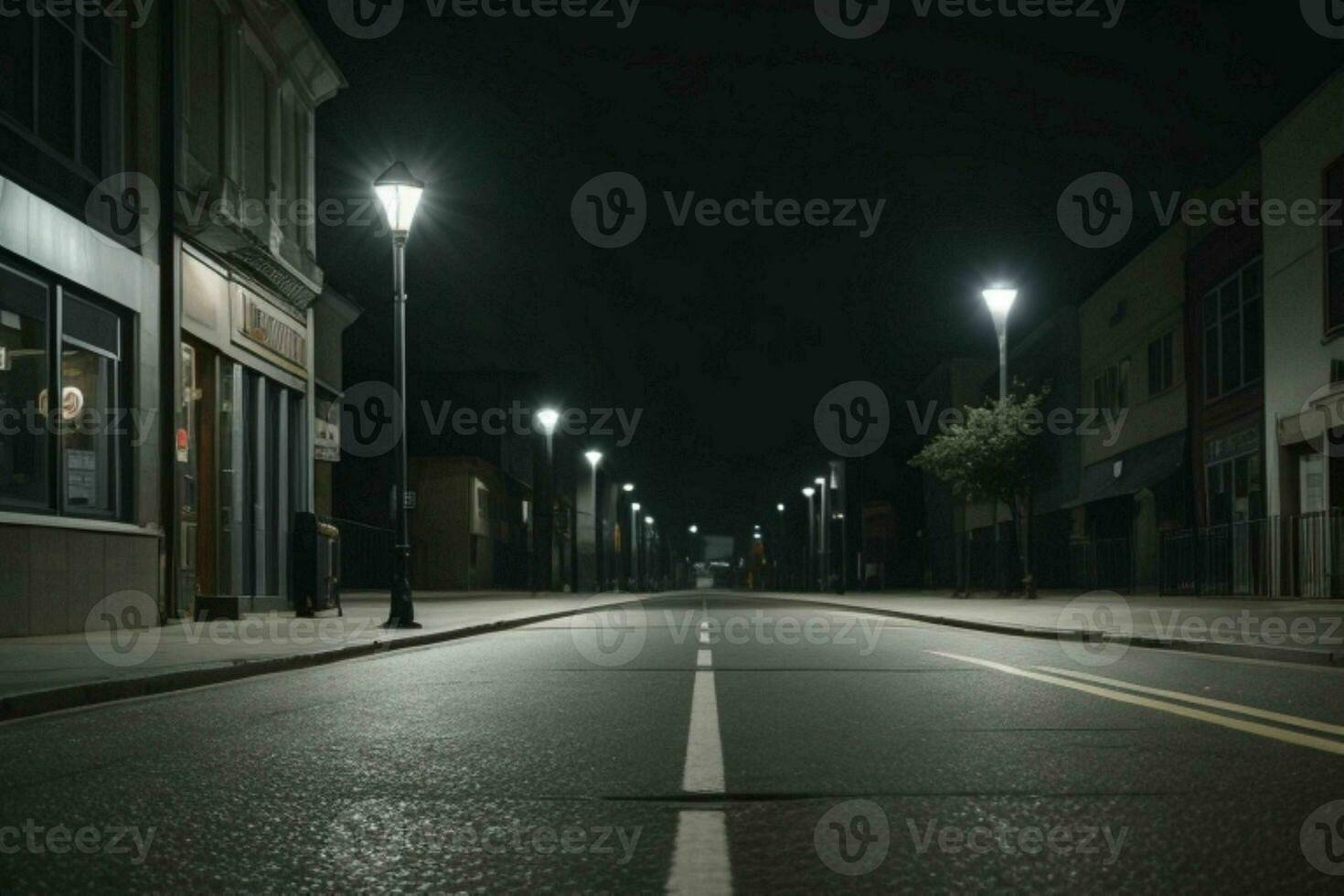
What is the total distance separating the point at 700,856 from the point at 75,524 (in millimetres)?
14910

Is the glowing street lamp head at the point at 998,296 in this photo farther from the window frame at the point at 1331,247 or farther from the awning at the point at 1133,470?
the awning at the point at 1133,470

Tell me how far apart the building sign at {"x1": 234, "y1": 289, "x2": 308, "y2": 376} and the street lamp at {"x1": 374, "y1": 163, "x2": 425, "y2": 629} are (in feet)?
17.7

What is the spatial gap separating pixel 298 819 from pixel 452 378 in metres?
83.8

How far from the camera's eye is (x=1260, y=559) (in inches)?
1180

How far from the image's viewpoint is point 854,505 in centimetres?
10169

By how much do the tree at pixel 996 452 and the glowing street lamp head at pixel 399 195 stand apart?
65.3 ft

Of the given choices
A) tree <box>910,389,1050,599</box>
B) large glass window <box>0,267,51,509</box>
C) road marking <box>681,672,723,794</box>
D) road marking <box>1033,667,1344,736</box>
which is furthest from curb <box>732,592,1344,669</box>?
tree <box>910,389,1050,599</box>

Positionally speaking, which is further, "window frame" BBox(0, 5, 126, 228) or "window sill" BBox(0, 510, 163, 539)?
"window frame" BBox(0, 5, 126, 228)

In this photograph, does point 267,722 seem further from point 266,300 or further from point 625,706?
point 266,300

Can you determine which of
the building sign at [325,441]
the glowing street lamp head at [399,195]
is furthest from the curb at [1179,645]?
the building sign at [325,441]

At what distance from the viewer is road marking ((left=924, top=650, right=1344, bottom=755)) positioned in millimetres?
7004

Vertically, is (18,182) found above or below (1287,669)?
above

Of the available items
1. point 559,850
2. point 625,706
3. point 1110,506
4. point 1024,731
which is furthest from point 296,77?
point 1110,506

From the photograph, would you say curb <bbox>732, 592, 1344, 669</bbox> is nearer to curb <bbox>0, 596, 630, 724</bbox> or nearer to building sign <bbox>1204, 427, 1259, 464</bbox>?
curb <bbox>0, 596, 630, 724</bbox>
